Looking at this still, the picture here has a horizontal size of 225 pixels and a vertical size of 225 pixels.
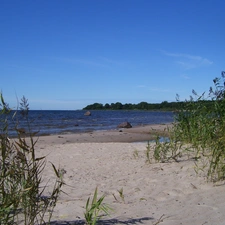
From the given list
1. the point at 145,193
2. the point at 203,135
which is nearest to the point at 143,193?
the point at 145,193

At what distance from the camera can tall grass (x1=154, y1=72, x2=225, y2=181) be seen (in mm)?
4328

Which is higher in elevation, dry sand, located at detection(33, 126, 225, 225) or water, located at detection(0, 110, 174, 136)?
water, located at detection(0, 110, 174, 136)

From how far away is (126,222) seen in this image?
3.04m

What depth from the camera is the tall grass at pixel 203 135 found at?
14.2 feet

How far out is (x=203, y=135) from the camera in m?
5.47

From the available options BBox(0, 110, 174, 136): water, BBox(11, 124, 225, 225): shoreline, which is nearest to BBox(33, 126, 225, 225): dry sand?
BBox(11, 124, 225, 225): shoreline

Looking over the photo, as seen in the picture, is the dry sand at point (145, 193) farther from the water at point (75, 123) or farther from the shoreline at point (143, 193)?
the water at point (75, 123)

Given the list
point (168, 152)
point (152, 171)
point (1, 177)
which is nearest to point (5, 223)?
→ point (1, 177)

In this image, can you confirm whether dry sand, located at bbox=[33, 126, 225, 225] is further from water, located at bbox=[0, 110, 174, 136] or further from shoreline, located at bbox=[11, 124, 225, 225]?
water, located at bbox=[0, 110, 174, 136]

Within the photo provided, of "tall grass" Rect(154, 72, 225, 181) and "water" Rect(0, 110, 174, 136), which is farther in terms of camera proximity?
"water" Rect(0, 110, 174, 136)

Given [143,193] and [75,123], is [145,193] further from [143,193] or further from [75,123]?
[75,123]

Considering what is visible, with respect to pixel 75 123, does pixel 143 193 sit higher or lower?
lower

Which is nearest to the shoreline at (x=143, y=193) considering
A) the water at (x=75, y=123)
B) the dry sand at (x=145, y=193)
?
the dry sand at (x=145, y=193)

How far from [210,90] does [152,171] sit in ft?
6.30
